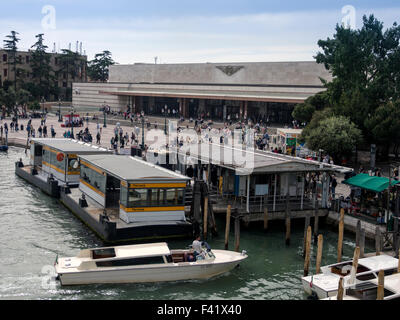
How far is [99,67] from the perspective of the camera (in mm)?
132500

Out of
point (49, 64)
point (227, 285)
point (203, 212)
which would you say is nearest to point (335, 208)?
point (203, 212)

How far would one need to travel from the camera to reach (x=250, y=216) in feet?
89.2

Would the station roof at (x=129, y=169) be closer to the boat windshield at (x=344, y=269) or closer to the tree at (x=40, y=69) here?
the boat windshield at (x=344, y=269)

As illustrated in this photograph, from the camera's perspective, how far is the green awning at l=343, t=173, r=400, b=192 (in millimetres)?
26797

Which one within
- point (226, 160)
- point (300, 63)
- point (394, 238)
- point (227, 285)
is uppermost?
point (300, 63)

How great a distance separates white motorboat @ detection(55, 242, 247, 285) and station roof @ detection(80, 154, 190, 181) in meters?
4.62

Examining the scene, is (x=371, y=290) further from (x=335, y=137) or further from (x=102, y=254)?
(x=335, y=137)

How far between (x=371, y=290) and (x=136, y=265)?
27.5ft

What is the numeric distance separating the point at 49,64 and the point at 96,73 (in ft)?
42.9

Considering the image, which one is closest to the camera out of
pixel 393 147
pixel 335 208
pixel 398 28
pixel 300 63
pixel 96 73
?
pixel 335 208

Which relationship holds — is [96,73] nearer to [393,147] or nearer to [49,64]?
[49,64]

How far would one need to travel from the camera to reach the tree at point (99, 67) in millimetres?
131875

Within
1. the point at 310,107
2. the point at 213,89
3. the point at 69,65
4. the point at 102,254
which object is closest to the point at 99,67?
the point at 69,65

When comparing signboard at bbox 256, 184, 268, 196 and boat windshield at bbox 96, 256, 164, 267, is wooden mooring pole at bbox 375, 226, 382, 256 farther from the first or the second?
boat windshield at bbox 96, 256, 164, 267
